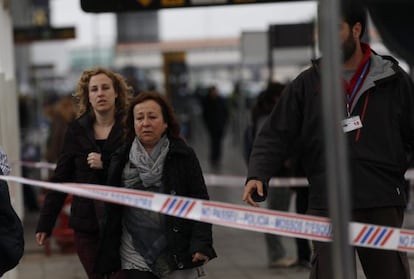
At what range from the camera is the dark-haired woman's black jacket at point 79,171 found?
6.56m

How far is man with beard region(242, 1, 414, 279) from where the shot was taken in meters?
5.57

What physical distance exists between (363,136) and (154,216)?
3.96 ft

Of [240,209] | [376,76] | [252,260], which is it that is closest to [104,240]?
[240,209]

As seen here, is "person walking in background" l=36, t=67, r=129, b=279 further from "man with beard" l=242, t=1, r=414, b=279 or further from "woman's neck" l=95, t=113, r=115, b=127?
"man with beard" l=242, t=1, r=414, b=279

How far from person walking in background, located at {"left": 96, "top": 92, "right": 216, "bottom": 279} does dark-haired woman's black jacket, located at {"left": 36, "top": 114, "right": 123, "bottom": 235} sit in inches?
21.0

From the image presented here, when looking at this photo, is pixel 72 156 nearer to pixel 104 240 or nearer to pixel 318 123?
pixel 104 240

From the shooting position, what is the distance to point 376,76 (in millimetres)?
5660

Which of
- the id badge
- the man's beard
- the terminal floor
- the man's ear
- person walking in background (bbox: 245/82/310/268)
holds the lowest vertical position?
the terminal floor

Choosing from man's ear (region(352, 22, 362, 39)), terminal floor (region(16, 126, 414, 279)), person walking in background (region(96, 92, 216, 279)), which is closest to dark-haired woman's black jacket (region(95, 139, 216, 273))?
person walking in background (region(96, 92, 216, 279))

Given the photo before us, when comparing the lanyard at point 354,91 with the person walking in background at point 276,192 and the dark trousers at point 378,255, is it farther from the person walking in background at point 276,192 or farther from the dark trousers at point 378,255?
the person walking in background at point 276,192

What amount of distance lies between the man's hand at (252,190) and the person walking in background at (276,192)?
4.35 metres

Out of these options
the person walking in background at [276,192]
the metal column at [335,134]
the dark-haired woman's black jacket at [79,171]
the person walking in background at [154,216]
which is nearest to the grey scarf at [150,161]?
the person walking in background at [154,216]

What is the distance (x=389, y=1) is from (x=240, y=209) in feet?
26.9

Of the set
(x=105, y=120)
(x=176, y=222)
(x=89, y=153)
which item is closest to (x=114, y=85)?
(x=105, y=120)
